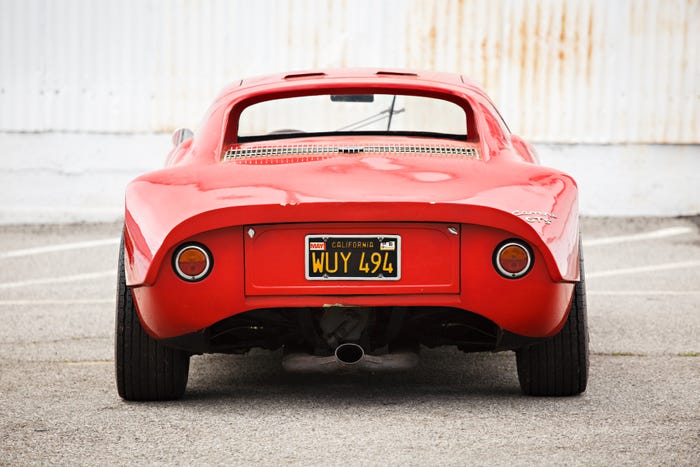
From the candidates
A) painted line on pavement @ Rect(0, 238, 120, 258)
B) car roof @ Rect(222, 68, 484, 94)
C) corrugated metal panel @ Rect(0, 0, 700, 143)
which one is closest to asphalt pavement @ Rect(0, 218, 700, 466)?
car roof @ Rect(222, 68, 484, 94)

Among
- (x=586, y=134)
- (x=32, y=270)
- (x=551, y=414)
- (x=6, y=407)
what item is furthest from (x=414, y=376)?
(x=586, y=134)

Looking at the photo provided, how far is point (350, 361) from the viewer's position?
4742 mm

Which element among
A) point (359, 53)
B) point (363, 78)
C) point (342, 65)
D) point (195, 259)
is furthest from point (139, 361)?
point (359, 53)

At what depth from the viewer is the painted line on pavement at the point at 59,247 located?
10.4m

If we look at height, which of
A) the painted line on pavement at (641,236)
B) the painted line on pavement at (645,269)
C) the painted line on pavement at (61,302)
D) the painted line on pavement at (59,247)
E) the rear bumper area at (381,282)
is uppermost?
the rear bumper area at (381,282)

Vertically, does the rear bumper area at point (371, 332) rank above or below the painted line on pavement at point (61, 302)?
above

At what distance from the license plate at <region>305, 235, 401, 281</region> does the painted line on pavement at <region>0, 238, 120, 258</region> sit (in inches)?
249

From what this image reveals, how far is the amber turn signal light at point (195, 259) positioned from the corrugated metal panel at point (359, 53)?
8.19m

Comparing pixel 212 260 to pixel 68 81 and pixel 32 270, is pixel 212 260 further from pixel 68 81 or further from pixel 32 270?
pixel 68 81

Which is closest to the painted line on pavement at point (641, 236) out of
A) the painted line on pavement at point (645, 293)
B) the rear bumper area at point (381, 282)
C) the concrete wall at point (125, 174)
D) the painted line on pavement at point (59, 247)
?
the concrete wall at point (125, 174)

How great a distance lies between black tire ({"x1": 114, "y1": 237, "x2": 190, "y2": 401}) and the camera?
15.9 feet

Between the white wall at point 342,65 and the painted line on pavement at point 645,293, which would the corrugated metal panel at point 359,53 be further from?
the painted line on pavement at point 645,293

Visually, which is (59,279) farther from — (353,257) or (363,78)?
(353,257)

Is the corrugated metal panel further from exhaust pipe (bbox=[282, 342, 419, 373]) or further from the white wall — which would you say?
exhaust pipe (bbox=[282, 342, 419, 373])
